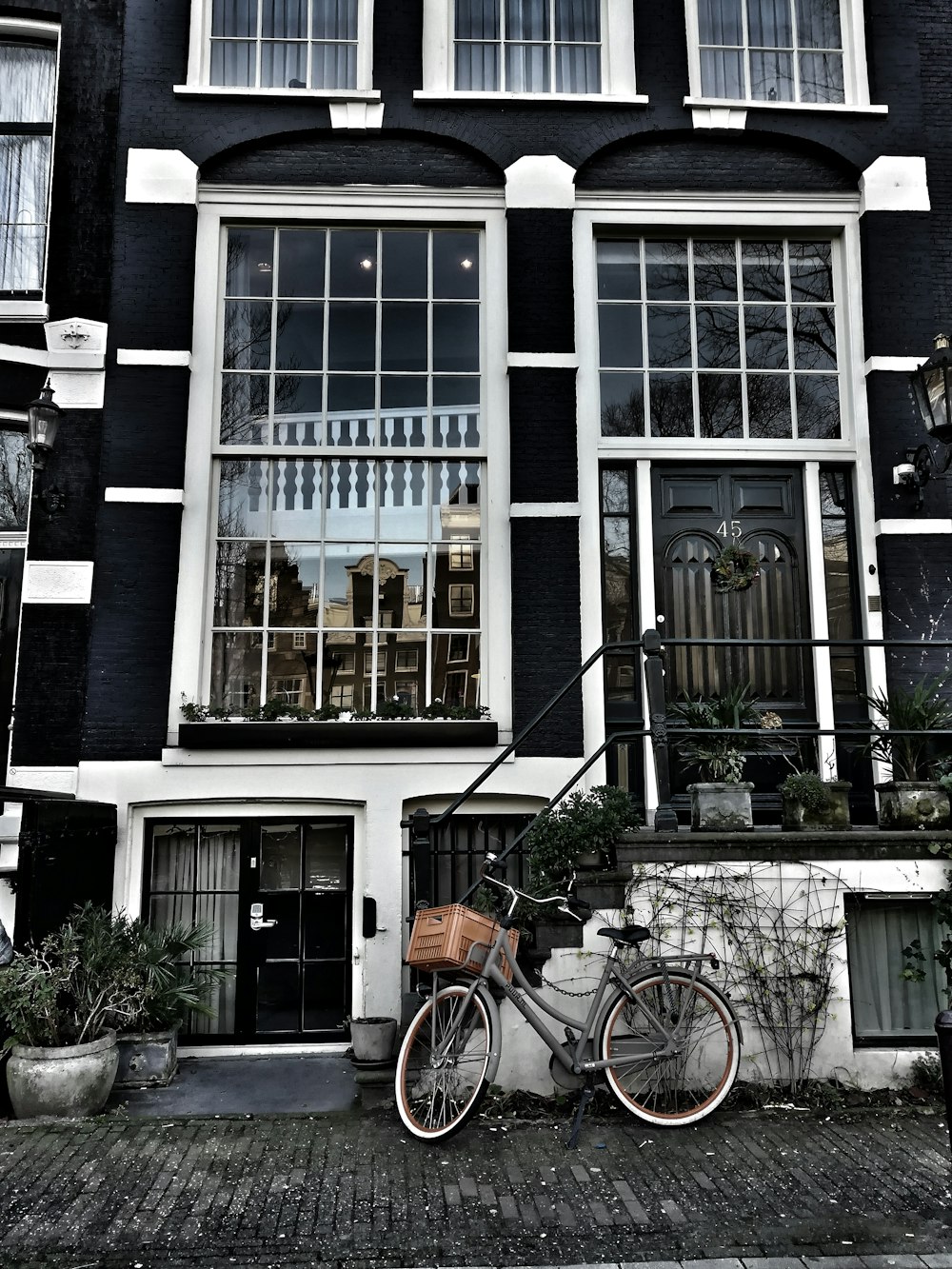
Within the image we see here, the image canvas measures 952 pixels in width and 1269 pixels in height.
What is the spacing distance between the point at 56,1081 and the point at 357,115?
7288 millimetres

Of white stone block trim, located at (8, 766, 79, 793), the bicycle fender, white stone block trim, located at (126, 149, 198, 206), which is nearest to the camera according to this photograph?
the bicycle fender

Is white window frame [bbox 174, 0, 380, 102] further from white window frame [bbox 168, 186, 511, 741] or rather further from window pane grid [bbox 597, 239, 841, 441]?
window pane grid [bbox 597, 239, 841, 441]

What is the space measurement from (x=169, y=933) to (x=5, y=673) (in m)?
2.42

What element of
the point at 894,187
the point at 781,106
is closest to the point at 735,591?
the point at 894,187

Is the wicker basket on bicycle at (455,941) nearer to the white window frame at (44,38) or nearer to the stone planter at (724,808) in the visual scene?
the stone planter at (724,808)

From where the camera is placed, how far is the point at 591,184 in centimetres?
816

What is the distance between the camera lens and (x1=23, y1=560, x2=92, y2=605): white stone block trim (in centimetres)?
743

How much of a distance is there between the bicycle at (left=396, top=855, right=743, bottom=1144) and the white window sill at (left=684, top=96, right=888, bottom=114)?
6558mm

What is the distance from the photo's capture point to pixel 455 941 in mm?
5098

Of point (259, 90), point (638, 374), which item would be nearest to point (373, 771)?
point (638, 374)

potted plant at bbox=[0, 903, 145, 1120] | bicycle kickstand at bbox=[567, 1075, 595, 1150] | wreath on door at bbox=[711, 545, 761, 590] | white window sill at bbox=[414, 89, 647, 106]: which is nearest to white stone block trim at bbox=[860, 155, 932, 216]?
white window sill at bbox=[414, 89, 647, 106]

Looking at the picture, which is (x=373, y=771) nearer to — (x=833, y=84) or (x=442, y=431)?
(x=442, y=431)

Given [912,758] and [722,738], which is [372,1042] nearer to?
[722,738]

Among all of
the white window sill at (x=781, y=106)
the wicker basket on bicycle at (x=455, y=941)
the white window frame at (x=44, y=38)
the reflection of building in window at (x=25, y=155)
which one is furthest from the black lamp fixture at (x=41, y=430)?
the white window sill at (x=781, y=106)
